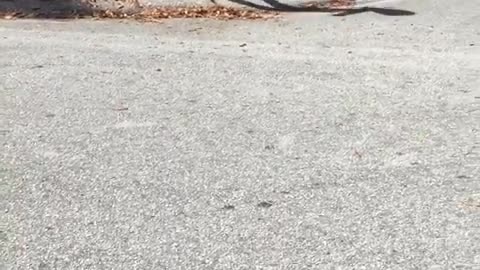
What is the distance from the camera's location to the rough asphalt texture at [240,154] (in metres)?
3.96

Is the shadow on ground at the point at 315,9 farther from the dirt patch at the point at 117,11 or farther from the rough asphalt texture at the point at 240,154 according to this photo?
the rough asphalt texture at the point at 240,154

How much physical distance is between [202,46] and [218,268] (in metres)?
5.01

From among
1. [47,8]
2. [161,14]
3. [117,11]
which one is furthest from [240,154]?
[47,8]

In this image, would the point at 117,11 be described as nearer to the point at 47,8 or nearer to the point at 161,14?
the point at 161,14

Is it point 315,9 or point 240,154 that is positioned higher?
point 240,154

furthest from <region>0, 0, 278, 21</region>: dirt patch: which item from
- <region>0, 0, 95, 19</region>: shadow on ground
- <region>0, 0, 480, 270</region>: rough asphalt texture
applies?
<region>0, 0, 480, 270</region>: rough asphalt texture

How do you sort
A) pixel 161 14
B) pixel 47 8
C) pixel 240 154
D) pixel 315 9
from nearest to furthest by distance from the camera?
pixel 240 154 < pixel 161 14 < pixel 47 8 < pixel 315 9

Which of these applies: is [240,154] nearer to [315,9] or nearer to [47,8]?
[315,9]

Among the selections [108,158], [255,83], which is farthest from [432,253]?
[255,83]

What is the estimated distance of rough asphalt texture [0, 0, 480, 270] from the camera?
3.96 meters

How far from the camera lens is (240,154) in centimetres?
518

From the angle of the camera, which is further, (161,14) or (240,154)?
(161,14)

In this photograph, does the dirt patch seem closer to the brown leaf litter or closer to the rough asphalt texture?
the brown leaf litter

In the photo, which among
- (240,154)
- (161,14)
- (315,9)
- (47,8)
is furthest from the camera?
(315,9)
